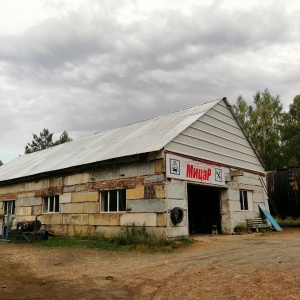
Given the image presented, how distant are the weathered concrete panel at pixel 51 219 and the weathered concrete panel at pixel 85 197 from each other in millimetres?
1536

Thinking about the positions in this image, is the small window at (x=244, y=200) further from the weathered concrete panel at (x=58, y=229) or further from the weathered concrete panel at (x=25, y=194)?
the weathered concrete panel at (x=25, y=194)

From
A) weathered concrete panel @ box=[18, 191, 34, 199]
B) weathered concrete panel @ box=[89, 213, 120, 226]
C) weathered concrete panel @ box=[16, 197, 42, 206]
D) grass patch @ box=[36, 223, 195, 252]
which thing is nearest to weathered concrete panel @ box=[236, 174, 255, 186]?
grass patch @ box=[36, 223, 195, 252]

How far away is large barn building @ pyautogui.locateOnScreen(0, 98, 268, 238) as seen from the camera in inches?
504

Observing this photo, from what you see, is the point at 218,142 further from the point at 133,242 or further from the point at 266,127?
the point at 266,127

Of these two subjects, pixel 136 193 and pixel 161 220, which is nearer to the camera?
pixel 161 220

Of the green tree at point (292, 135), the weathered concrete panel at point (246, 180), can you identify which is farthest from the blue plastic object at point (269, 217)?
the green tree at point (292, 135)

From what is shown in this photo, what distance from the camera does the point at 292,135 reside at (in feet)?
124

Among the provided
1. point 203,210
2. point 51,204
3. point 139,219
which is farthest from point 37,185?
point 203,210

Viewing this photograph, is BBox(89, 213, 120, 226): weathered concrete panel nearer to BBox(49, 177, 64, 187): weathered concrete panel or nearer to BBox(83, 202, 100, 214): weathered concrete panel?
BBox(83, 202, 100, 214): weathered concrete panel

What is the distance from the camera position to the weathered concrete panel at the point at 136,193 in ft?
42.6

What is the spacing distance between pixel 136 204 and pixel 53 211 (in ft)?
21.3

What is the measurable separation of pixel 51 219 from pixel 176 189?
26.2 feet

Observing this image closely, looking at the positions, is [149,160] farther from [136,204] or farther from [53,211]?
[53,211]

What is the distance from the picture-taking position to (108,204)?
14.5 m
